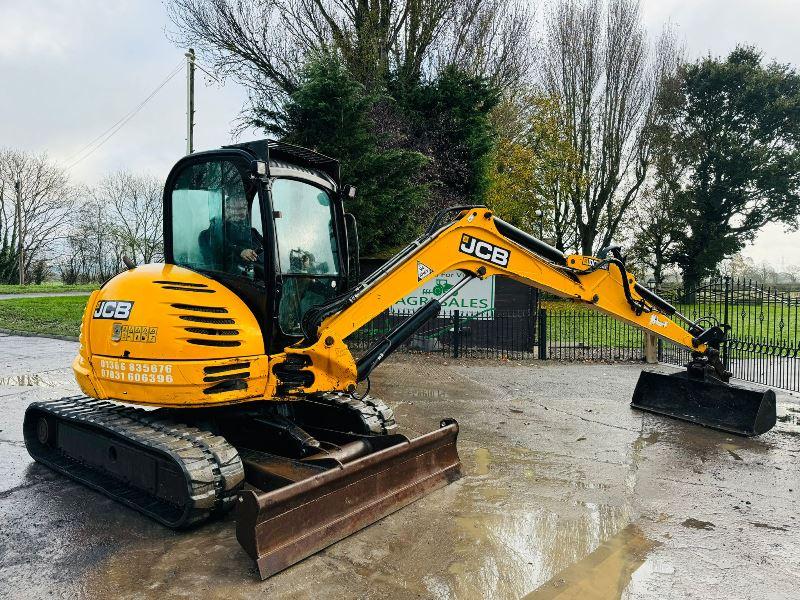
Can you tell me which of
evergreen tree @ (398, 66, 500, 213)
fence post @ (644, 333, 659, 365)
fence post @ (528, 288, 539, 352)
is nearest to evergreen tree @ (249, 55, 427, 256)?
evergreen tree @ (398, 66, 500, 213)

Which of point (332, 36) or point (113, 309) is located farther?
point (332, 36)

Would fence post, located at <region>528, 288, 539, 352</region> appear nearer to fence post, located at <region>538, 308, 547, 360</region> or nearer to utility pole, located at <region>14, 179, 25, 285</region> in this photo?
fence post, located at <region>538, 308, 547, 360</region>

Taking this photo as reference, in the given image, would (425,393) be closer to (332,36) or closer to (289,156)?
(289,156)

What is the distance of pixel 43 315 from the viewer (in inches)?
756

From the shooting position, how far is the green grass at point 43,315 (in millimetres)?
16648

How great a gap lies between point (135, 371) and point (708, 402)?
644cm

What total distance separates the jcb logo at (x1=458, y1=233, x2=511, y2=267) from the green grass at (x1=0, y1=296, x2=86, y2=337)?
13474 mm

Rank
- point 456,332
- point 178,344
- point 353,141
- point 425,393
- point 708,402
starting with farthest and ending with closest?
point 353,141 → point 456,332 → point 425,393 → point 708,402 → point 178,344

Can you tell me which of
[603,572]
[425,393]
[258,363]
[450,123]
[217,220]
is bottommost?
[603,572]

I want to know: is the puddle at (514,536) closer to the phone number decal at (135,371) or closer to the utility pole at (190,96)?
the phone number decal at (135,371)

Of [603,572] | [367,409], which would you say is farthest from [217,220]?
[603,572]

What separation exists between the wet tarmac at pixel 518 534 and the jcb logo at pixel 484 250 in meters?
2.02

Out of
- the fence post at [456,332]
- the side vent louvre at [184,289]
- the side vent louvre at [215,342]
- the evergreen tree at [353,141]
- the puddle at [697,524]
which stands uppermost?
the evergreen tree at [353,141]

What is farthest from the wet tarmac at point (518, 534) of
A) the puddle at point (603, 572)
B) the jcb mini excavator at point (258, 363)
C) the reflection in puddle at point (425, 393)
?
the reflection in puddle at point (425, 393)
